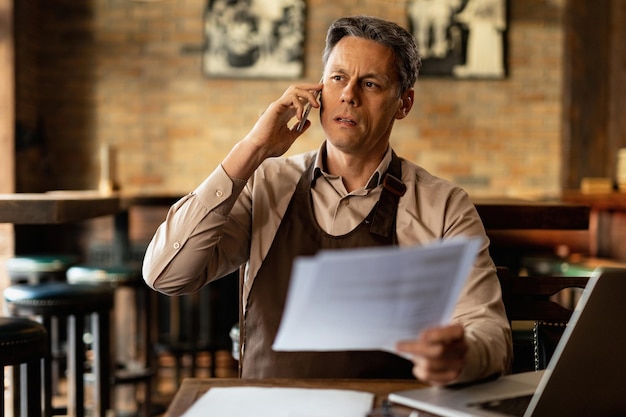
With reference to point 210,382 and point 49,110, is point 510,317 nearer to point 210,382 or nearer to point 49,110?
point 210,382

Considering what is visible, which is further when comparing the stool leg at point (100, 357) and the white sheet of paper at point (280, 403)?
the stool leg at point (100, 357)

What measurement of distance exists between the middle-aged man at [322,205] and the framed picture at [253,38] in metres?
3.55

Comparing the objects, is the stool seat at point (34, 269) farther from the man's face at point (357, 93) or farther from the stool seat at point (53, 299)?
the man's face at point (357, 93)

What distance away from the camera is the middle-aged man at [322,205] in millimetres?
1693

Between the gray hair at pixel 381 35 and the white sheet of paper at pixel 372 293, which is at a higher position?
the gray hair at pixel 381 35

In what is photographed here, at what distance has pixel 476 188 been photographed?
5.55 metres

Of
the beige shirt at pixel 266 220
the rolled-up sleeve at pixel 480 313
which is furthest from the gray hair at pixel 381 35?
the rolled-up sleeve at pixel 480 313

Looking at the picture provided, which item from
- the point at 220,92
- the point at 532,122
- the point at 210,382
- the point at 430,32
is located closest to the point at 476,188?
the point at 532,122

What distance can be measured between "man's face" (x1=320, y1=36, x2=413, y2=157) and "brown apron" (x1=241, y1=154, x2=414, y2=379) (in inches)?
5.7

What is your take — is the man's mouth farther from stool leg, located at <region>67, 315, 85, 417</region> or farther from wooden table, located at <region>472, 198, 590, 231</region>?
stool leg, located at <region>67, 315, 85, 417</region>

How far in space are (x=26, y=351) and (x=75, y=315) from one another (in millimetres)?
717

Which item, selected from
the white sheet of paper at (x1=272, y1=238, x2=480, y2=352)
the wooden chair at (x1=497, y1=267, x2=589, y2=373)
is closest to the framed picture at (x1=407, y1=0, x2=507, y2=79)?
the wooden chair at (x1=497, y1=267, x2=589, y2=373)

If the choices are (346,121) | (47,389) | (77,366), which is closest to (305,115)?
(346,121)

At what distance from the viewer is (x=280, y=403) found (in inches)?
45.7
